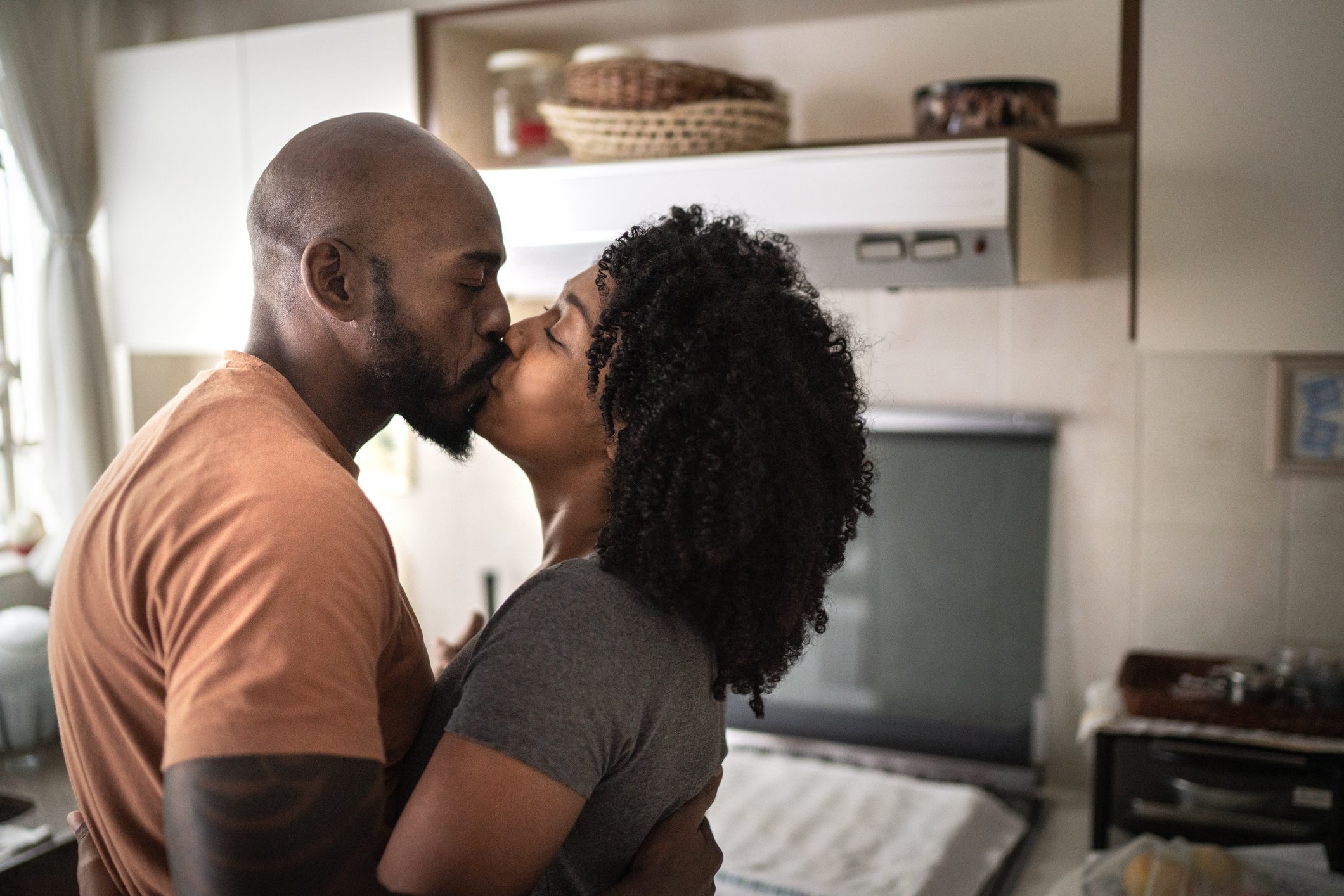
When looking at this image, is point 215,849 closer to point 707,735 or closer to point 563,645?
point 563,645

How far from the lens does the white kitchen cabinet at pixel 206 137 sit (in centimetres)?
206

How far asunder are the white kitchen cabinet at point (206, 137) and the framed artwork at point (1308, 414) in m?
1.54

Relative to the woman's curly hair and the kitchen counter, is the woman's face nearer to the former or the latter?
the woman's curly hair

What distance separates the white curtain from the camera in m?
2.29

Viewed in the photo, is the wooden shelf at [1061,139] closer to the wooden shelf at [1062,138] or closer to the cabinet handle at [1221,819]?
the wooden shelf at [1062,138]

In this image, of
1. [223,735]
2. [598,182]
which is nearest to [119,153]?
[598,182]

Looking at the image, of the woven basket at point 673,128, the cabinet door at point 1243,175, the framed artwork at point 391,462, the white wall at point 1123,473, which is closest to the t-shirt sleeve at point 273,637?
the woven basket at point 673,128

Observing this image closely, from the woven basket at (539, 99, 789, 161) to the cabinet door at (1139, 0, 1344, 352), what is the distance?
0.54m

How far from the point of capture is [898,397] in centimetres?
218

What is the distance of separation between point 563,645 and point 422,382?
280mm

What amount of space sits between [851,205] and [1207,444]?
0.85 meters

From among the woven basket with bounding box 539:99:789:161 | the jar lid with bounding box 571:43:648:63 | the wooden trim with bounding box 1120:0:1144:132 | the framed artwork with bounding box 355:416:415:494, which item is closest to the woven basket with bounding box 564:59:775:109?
the woven basket with bounding box 539:99:789:161

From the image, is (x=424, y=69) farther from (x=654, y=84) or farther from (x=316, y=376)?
(x=316, y=376)

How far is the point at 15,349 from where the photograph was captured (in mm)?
2510
